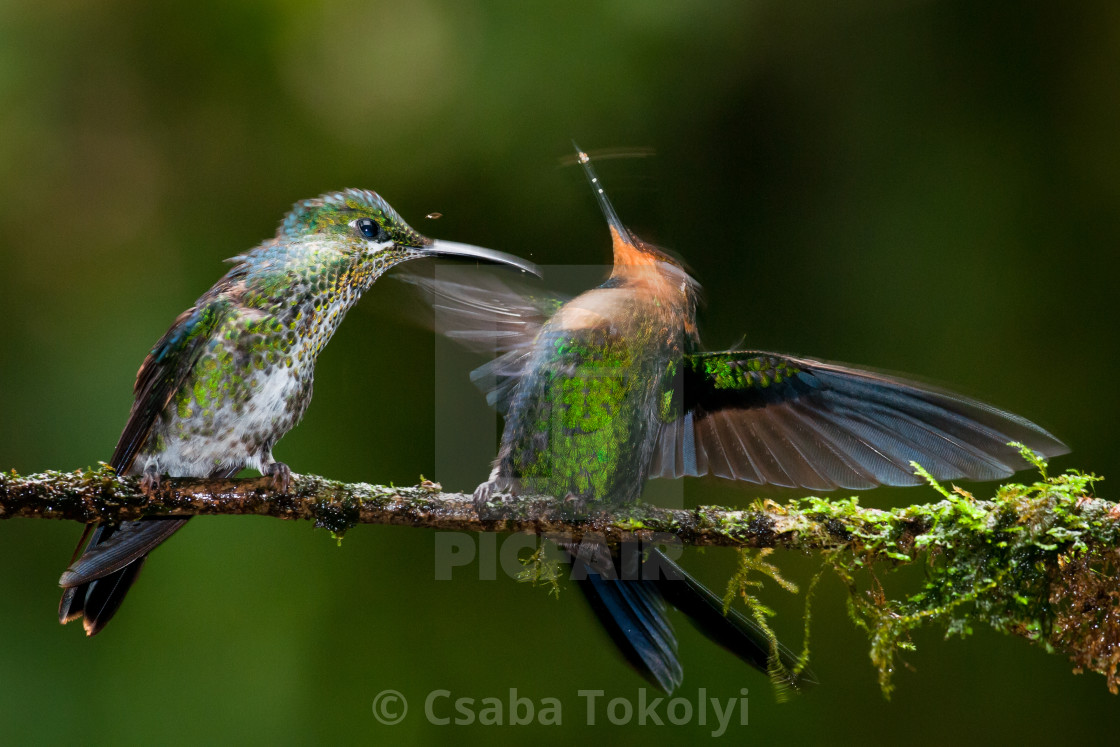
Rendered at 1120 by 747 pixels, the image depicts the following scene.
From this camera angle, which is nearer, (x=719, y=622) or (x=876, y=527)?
(x=876, y=527)

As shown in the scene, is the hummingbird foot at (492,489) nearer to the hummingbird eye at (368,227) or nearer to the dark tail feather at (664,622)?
the dark tail feather at (664,622)

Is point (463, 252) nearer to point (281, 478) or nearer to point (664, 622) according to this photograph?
point (281, 478)

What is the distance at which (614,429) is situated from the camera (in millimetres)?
1678

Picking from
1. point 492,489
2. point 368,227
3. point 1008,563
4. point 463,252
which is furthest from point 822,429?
point 368,227

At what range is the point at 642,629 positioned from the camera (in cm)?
167

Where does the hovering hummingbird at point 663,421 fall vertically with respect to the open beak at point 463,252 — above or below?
below

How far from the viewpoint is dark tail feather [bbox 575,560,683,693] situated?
5.45 feet

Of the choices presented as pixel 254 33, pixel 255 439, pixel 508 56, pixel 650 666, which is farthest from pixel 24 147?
pixel 650 666

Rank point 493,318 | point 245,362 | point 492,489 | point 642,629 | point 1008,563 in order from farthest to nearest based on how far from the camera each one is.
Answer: point 493,318 → point 642,629 → point 492,489 → point 1008,563 → point 245,362

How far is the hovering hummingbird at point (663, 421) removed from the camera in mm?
1544

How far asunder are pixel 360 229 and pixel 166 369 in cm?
37

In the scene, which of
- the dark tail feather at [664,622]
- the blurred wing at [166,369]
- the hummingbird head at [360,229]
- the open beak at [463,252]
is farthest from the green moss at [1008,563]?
the blurred wing at [166,369]

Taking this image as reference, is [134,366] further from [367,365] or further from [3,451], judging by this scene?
[367,365]

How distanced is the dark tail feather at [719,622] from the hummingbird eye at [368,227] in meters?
0.74
